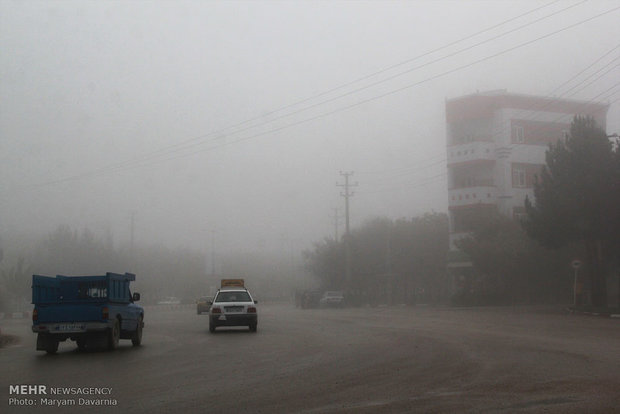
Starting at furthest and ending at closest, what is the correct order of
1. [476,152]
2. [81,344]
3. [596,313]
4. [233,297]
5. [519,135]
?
[519,135] → [476,152] → [596,313] → [233,297] → [81,344]

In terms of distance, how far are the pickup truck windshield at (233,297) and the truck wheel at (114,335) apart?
7.18 metres

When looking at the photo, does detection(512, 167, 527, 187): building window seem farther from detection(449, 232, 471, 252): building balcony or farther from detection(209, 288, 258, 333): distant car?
detection(209, 288, 258, 333): distant car

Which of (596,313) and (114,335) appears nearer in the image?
(114,335)

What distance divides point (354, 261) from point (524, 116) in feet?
81.8

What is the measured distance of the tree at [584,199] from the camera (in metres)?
40.3

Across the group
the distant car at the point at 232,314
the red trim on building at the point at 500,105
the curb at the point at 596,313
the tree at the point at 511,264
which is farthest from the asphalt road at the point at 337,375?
the red trim on building at the point at 500,105

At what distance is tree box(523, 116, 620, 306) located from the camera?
4031cm

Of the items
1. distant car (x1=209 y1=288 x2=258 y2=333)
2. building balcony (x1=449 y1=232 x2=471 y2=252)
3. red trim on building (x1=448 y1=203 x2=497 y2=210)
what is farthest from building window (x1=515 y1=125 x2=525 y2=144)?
distant car (x1=209 y1=288 x2=258 y2=333)

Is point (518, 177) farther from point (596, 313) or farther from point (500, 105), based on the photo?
point (596, 313)

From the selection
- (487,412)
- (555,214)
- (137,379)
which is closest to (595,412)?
(487,412)

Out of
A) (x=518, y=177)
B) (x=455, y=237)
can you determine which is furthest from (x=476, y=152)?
(x=455, y=237)

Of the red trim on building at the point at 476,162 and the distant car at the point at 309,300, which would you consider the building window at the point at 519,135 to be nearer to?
the red trim on building at the point at 476,162

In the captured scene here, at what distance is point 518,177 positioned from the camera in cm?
6119

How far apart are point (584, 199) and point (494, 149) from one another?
20.4 m
